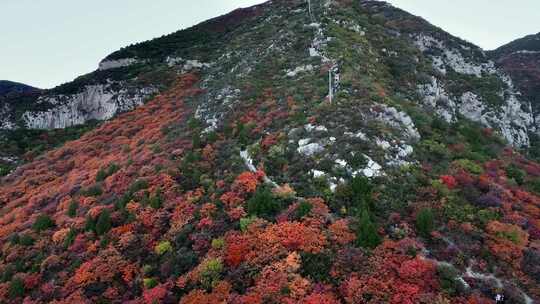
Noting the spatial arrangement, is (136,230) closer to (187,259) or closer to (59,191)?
(187,259)

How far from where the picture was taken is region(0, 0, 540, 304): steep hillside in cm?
2172

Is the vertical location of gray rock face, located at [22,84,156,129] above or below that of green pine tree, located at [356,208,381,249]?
above

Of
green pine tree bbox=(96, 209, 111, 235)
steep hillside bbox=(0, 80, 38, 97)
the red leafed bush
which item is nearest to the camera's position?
the red leafed bush

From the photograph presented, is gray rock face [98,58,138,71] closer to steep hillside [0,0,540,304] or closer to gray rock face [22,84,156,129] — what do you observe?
gray rock face [22,84,156,129]

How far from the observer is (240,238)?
2427 cm

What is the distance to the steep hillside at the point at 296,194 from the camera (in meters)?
21.7

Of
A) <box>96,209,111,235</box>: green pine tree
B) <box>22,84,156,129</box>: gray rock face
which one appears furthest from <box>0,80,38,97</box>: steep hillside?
<box>96,209,111,235</box>: green pine tree

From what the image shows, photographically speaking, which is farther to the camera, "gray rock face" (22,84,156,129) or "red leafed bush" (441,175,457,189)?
"gray rock face" (22,84,156,129)

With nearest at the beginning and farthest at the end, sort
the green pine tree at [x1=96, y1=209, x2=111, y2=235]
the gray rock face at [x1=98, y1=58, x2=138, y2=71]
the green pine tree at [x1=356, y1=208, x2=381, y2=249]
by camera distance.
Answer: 1. the green pine tree at [x1=356, y1=208, x2=381, y2=249]
2. the green pine tree at [x1=96, y1=209, x2=111, y2=235]
3. the gray rock face at [x1=98, y1=58, x2=138, y2=71]

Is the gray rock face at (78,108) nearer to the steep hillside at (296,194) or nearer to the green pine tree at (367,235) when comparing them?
the steep hillside at (296,194)

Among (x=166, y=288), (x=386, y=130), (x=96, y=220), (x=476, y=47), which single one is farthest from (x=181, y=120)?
(x=476, y=47)

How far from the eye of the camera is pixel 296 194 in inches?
1080

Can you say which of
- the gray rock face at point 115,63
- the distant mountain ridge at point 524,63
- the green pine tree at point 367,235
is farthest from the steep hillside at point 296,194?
the gray rock face at point 115,63

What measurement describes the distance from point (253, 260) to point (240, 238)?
7.10 feet
